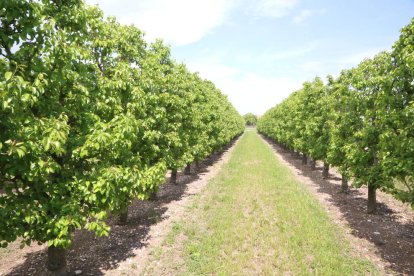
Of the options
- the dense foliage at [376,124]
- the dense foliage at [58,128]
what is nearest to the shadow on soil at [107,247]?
the dense foliage at [58,128]

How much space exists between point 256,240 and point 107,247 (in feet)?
22.1

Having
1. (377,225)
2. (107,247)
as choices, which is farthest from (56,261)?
(377,225)

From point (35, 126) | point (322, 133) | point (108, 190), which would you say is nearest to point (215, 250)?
point (108, 190)

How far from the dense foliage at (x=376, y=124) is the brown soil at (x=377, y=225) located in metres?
1.39

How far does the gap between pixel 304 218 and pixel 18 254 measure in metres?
14.0

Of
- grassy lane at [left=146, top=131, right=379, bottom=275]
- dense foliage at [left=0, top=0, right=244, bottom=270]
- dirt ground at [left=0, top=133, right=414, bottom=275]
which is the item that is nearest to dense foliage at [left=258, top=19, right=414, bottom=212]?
dirt ground at [left=0, top=133, right=414, bottom=275]

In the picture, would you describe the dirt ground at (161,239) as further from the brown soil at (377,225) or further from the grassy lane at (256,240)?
the grassy lane at (256,240)

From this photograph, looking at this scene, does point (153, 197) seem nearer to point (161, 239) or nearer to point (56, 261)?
point (161, 239)

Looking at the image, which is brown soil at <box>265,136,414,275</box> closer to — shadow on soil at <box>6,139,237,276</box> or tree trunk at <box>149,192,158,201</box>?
shadow on soil at <box>6,139,237,276</box>

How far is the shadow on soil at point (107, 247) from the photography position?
1137 cm

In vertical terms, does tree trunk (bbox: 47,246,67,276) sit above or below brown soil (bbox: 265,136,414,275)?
above

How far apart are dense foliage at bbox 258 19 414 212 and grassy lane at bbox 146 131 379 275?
134 inches

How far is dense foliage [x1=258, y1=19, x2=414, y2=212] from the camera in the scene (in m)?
11.2

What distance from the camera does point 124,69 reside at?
1162 centimetres
